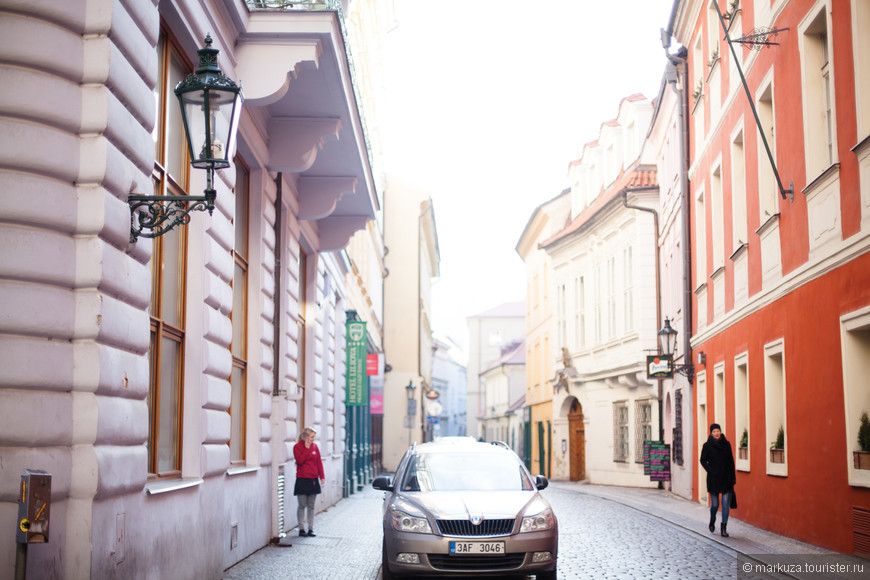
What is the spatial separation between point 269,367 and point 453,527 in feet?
17.2

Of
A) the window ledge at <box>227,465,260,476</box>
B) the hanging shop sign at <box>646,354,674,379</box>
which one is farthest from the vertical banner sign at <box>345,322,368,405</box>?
the window ledge at <box>227,465,260,476</box>

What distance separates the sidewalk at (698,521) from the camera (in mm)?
14156

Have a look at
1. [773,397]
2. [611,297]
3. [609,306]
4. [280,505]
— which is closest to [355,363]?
[280,505]

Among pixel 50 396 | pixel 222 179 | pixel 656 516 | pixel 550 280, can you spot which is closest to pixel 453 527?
pixel 222 179

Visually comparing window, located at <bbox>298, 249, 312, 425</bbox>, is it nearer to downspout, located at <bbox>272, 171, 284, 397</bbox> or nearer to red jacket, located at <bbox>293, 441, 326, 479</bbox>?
red jacket, located at <bbox>293, 441, 326, 479</bbox>

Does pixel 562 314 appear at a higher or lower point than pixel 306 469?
higher

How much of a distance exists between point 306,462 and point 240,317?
2.98 m

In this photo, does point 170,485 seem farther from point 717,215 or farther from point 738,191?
point 717,215

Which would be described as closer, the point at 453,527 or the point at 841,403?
the point at 453,527

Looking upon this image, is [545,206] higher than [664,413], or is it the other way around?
[545,206]

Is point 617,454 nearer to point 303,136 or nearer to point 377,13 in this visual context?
point 377,13

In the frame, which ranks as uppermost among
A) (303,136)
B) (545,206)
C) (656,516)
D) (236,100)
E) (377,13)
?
(377,13)

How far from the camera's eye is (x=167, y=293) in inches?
384

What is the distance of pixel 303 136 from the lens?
14312mm
